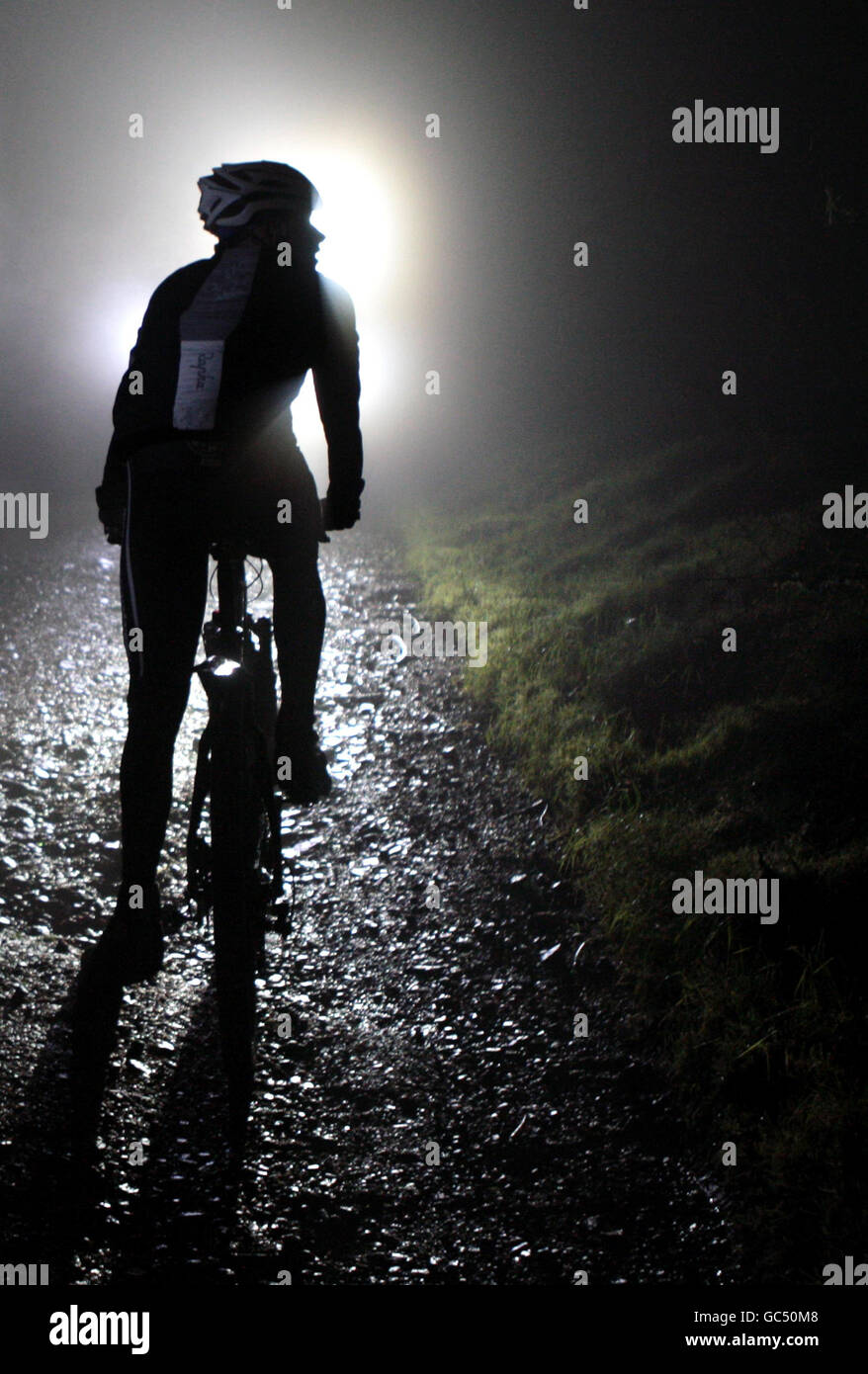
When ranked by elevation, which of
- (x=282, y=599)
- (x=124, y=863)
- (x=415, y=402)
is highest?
(x=415, y=402)

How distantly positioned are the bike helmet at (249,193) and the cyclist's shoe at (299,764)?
173cm

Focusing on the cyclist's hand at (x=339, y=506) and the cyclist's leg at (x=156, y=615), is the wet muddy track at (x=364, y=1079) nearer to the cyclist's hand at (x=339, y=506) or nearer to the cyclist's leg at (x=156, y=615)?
the cyclist's leg at (x=156, y=615)

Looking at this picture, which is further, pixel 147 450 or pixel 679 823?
pixel 679 823

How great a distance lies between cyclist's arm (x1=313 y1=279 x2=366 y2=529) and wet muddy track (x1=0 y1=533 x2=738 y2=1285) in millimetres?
1779

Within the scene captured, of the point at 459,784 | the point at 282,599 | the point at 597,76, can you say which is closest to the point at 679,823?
the point at 459,784

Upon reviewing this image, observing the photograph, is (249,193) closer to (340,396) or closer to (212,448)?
(340,396)

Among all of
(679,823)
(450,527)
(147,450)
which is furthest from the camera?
(450,527)

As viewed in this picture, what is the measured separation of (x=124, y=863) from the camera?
3.39m

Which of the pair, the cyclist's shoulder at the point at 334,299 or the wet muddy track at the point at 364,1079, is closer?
the wet muddy track at the point at 364,1079

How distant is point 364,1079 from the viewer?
10.4 ft

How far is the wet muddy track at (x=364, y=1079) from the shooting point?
8.20 feet

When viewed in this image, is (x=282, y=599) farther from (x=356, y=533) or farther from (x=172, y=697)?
(x=356, y=533)

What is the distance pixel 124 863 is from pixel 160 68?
2618 inches

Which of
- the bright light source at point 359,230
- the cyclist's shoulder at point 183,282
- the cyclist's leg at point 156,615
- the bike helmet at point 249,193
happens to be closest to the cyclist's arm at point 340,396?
the bike helmet at point 249,193
